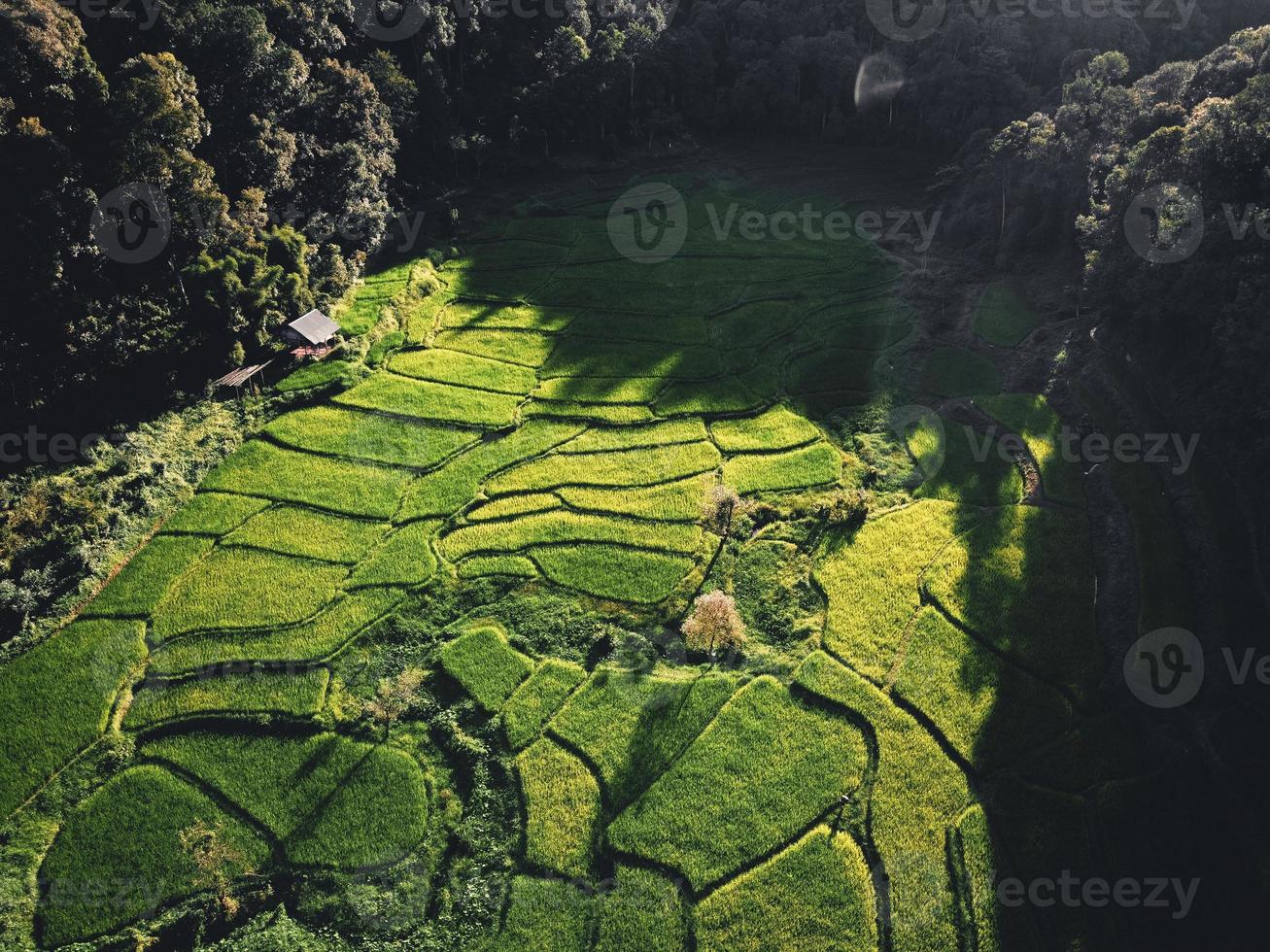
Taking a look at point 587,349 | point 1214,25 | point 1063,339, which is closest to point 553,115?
point 587,349

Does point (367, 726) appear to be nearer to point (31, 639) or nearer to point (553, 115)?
point (31, 639)

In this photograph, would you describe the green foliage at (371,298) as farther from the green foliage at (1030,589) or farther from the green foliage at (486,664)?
the green foliage at (1030,589)

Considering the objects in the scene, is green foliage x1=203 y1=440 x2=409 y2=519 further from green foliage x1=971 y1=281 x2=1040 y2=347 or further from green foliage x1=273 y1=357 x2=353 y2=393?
green foliage x1=971 y1=281 x2=1040 y2=347

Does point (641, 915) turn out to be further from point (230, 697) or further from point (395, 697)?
point (230, 697)

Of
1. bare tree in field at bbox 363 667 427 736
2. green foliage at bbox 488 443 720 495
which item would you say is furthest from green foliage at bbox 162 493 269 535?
bare tree in field at bbox 363 667 427 736

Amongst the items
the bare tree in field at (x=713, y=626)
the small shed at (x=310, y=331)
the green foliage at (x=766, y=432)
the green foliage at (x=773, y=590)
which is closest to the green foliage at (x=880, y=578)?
the green foliage at (x=773, y=590)
